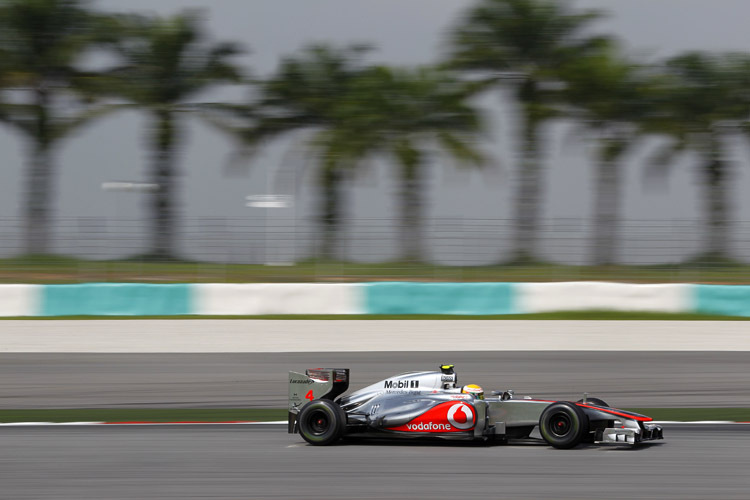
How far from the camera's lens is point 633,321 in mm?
15117

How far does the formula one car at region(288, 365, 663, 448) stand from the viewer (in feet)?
20.7

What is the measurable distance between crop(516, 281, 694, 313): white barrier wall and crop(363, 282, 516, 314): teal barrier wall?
32 centimetres

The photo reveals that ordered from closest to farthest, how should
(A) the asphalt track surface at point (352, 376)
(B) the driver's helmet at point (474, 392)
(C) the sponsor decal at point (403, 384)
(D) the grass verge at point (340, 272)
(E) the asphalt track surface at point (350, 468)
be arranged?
(E) the asphalt track surface at point (350, 468) → (B) the driver's helmet at point (474, 392) → (C) the sponsor decal at point (403, 384) → (A) the asphalt track surface at point (352, 376) → (D) the grass verge at point (340, 272)

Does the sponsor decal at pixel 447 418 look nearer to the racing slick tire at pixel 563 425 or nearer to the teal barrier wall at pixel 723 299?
the racing slick tire at pixel 563 425

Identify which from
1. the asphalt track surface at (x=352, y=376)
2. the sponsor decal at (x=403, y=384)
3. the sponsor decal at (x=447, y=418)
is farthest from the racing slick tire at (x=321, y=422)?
the asphalt track surface at (x=352, y=376)

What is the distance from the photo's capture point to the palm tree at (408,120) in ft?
77.2

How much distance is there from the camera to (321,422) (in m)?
6.70

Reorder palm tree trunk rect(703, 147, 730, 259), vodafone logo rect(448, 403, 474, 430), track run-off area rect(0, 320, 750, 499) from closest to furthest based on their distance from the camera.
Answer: track run-off area rect(0, 320, 750, 499), vodafone logo rect(448, 403, 474, 430), palm tree trunk rect(703, 147, 730, 259)

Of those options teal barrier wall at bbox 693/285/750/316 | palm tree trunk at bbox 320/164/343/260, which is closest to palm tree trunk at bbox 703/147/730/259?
teal barrier wall at bbox 693/285/750/316

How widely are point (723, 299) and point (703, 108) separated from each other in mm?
8796

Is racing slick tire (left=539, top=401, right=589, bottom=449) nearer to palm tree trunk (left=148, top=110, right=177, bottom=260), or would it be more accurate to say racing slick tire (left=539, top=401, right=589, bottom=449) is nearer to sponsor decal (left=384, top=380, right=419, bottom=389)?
sponsor decal (left=384, top=380, right=419, bottom=389)

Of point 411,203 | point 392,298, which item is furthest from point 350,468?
point 411,203

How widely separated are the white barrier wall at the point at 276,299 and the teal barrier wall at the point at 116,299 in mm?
305

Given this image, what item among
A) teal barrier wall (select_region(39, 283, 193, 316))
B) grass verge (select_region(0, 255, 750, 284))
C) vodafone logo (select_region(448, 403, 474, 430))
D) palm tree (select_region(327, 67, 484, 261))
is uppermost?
palm tree (select_region(327, 67, 484, 261))
